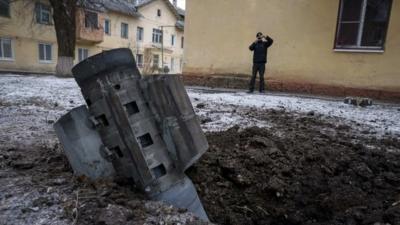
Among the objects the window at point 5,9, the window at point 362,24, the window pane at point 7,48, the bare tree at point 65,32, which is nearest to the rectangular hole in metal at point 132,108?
the window at point 362,24

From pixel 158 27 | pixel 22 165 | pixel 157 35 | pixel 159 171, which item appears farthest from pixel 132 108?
pixel 157 35

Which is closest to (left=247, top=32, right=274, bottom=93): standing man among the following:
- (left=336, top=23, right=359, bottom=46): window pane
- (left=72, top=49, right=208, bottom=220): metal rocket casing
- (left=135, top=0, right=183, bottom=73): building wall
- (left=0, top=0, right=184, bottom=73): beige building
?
(left=336, top=23, right=359, bottom=46): window pane

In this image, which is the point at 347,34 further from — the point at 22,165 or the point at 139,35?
the point at 139,35

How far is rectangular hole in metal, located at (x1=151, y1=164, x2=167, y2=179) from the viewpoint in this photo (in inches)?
82.7

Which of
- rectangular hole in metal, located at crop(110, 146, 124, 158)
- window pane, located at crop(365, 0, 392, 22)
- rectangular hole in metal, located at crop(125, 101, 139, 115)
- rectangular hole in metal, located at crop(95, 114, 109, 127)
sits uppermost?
window pane, located at crop(365, 0, 392, 22)

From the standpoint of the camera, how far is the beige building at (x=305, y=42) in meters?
7.29

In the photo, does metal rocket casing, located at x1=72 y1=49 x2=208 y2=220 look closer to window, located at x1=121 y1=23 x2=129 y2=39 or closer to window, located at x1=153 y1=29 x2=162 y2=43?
window, located at x1=121 y1=23 x2=129 y2=39

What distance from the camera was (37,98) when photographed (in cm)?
527

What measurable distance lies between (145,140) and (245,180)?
88cm

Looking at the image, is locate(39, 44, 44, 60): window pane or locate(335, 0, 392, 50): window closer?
locate(335, 0, 392, 50): window

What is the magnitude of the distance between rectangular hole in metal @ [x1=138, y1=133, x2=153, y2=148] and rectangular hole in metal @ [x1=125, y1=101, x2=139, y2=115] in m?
0.18

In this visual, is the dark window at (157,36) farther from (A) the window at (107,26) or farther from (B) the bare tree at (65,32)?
(B) the bare tree at (65,32)

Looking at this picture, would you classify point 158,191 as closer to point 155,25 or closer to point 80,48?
point 80,48

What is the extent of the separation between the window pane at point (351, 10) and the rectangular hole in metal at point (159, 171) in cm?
721
